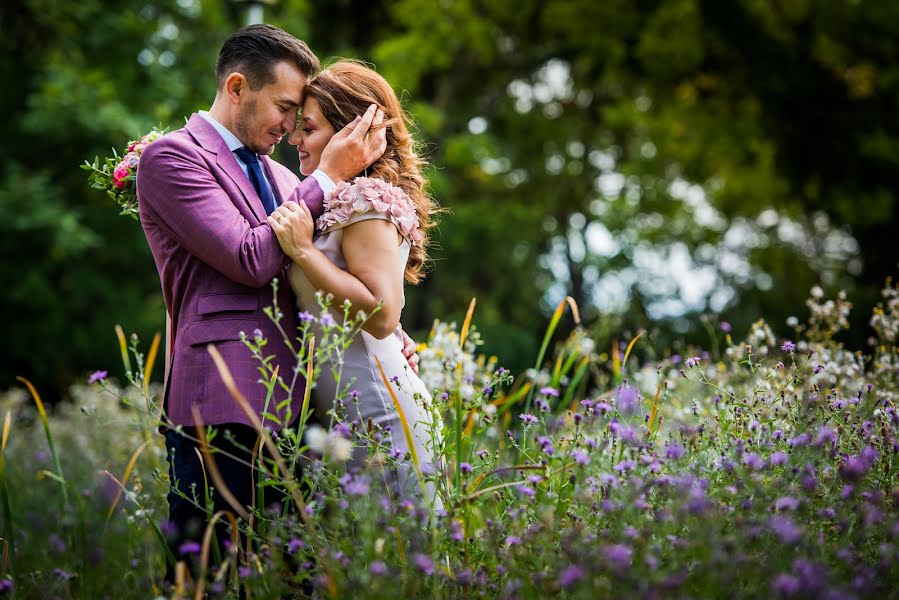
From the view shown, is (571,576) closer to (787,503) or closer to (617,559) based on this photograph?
(617,559)

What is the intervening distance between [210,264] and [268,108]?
2.22 ft

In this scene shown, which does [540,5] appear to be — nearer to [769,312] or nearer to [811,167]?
[811,167]

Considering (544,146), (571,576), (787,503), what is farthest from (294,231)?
(544,146)

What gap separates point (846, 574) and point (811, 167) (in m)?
12.5

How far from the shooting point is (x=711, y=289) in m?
11.8

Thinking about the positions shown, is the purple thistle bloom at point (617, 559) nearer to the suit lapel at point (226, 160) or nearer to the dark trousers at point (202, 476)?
the dark trousers at point (202, 476)

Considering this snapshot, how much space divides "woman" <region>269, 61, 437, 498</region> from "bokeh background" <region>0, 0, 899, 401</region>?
197 inches

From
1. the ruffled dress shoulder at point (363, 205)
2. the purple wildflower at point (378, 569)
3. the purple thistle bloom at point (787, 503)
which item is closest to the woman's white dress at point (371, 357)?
the ruffled dress shoulder at point (363, 205)

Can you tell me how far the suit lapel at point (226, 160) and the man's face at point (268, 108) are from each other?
0.38 feet

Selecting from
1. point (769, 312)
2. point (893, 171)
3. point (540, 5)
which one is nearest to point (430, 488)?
point (769, 312)

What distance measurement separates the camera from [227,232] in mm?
2730

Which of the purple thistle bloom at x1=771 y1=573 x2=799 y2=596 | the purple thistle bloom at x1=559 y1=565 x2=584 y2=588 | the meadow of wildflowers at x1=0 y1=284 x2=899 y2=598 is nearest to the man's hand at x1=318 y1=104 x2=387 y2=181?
the meadow of wildflowers at x1=0 y1=284 x2=899 y2=598

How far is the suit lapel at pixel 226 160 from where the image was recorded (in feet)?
9.74

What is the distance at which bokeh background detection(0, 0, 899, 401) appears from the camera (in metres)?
10.9
